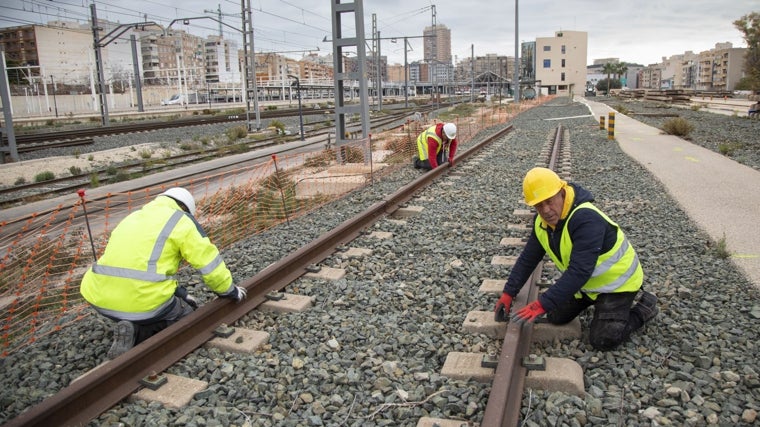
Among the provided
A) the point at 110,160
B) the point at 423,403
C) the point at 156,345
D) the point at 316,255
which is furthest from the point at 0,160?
the point at 423,403

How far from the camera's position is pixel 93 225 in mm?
9953

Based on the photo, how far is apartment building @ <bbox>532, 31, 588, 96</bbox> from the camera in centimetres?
11100

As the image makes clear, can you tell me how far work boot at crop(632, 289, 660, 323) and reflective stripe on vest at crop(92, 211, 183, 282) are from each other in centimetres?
350

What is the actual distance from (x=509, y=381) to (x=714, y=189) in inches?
344

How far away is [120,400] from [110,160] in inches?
740

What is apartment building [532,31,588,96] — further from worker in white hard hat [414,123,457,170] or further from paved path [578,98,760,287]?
worker in white hard hat [414,123,457,170]

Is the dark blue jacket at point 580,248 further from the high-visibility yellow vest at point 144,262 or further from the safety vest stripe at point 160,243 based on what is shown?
the safety vest stripe at point 160,243

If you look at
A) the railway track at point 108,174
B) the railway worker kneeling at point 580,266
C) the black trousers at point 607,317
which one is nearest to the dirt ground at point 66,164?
the railway track at point 108,174

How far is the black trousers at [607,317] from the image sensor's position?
154 inches

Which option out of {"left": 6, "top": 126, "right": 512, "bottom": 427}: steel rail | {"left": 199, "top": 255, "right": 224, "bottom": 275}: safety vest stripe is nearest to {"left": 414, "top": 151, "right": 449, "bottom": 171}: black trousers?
{"left": 6, "top": 126, "right": 512, "bottom": 427}: steel rail

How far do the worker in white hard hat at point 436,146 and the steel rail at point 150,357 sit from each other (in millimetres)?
6764

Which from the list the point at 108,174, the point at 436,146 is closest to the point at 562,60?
the point at 108,174

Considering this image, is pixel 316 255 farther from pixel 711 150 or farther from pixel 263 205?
pixel 711 150

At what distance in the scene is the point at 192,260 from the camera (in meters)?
4.27
